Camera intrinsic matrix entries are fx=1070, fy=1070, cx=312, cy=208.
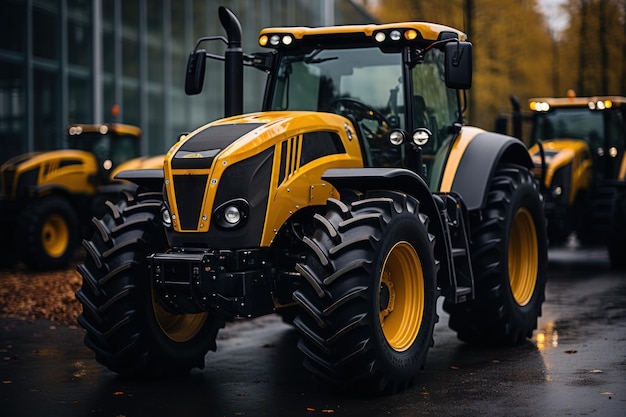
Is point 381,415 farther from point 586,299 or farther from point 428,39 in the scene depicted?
point 586,299

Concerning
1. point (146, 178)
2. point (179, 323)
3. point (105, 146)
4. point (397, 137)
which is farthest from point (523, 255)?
point (105, 146)

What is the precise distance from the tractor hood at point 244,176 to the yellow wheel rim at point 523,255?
10.0 feet

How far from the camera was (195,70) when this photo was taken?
8789 millimetres

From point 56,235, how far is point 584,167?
915cm

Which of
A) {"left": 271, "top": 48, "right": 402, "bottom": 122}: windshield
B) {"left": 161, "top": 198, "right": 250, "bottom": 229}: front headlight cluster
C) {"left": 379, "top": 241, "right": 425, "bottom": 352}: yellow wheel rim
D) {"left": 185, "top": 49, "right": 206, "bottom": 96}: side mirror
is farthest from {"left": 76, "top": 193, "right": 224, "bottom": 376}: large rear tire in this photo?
{"left": 379, "top": 241, "right": 425, "bottom": 352}: yellow wheel rim

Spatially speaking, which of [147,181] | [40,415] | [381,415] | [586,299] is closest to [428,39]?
[147,181]

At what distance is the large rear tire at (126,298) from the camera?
26.3ft

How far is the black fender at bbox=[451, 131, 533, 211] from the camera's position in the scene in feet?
31.2

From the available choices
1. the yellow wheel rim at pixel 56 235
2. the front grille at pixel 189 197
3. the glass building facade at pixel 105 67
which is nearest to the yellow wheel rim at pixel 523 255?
the front grille at pixel 189 197

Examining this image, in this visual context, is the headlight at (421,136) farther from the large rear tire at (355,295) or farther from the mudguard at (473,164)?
the large rear tire at (355,295)

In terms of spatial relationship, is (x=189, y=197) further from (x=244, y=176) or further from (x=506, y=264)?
(x=506, y=264)

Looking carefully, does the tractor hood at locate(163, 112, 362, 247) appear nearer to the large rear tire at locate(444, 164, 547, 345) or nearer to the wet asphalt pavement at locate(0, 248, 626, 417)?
the wet asphalt pavement at locate(0, 248, 626, 417)

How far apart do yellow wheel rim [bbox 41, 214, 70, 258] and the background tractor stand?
7.83 metres

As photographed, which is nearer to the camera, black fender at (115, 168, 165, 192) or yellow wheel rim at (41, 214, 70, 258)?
black fender at (115, 168, 165, 192)
